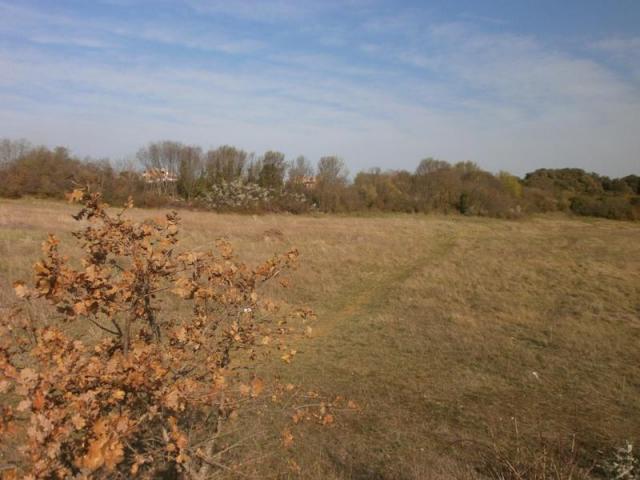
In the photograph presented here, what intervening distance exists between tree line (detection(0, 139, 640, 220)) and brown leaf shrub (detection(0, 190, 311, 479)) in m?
37.3

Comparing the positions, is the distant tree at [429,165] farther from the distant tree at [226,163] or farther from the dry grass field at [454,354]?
the dry grass field at [454,354]

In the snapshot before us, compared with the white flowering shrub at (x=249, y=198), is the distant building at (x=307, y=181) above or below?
above

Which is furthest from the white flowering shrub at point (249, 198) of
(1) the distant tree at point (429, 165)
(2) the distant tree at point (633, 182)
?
(2) the distant tree at point (633, 182)

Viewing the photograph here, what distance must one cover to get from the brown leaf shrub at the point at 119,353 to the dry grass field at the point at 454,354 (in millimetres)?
2107

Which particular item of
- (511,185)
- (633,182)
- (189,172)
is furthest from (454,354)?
(633,182)

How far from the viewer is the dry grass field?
20.0 ft

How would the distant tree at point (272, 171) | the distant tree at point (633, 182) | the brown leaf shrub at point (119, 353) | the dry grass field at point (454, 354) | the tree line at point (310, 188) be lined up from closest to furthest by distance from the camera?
the brown leaf shrub at point (119, 353) → the dry grass field at point (454, 354) → the tree line at point (310, 188) → the distant tree at point (272, 171) → the distant tree at point (633, 182)

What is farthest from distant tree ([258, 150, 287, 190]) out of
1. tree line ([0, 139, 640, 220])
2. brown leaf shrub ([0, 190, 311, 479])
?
brown leaf shrub ([0, 190, 311, 479])

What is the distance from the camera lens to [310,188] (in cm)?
5197

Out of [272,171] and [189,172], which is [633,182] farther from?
[189,172]

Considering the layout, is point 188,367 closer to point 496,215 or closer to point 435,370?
A: point 435,370

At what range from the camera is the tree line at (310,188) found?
4247 cm

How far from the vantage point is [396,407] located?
7.48 m

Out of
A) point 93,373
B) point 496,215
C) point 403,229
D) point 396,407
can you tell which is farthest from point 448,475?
point 496,215
